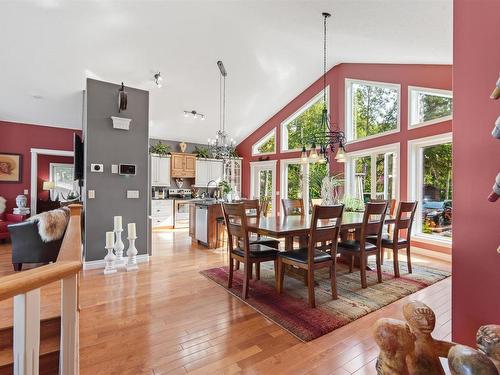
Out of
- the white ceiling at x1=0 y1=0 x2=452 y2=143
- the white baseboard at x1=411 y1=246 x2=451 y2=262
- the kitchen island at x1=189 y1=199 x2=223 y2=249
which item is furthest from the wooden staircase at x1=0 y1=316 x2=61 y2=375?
the white baseboard at x1=411 y1=246 x2=451 y2=262

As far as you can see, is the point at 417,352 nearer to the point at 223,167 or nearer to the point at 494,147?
the point at 494,147

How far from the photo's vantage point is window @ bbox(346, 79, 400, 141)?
17.0 ft

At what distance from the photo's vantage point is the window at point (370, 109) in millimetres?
5184

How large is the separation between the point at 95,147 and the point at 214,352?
131 inches

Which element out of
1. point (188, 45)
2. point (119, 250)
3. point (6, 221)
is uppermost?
point (188, 45)

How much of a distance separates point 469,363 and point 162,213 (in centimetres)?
760

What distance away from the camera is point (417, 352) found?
0.80 meters

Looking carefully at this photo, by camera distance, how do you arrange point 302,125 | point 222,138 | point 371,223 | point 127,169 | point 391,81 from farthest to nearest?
point 302,125 → point 222,138 → point 391,81 → point 127,169 → point 371,223

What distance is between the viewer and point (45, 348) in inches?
65.1

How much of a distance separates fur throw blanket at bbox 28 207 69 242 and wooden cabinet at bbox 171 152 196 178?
4.59 meters

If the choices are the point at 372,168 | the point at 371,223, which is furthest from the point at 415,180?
the point at 371,223

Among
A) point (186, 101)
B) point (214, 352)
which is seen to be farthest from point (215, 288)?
point (186, 101)

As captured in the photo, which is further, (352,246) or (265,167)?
(265,167)

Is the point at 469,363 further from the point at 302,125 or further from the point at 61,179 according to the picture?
the point at 61,179
